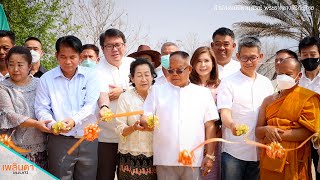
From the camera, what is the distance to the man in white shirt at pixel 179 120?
13.2 ft

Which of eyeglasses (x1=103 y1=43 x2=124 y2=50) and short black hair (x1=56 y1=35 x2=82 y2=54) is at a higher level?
eyeglasses (x1=103 y1=43 x2=124 y2=50)

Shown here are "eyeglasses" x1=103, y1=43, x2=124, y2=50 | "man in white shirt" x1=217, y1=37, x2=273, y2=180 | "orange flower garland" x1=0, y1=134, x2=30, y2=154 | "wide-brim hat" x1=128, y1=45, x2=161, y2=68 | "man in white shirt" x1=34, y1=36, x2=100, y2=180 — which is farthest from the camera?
"wide-brim hat" x1=128, y1=45, x2=161, y2=68

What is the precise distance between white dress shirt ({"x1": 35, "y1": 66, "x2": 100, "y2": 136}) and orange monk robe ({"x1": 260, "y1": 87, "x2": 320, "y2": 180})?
6.19 ft

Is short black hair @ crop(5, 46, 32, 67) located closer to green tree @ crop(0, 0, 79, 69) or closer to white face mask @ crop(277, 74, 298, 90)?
white face mask @ crop(277, 74, 298, 90)

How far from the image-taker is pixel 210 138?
13.6 ft

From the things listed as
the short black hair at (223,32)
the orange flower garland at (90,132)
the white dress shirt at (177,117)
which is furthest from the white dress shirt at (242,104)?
the orange flower garland at (90,132)

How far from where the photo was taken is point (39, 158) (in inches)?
165

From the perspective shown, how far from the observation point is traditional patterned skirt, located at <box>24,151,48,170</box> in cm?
414

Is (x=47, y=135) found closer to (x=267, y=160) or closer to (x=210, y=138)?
(x=210, y=138)

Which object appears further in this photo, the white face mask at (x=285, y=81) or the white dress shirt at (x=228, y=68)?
the white dress shirt at (x=228, y=68)

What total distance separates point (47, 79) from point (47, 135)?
0.60 metres

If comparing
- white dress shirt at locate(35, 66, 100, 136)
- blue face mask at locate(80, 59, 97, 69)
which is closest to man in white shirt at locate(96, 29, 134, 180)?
white dress shirt at locate(35, 66, 100, 136)

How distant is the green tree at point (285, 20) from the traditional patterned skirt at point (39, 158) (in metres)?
11.6

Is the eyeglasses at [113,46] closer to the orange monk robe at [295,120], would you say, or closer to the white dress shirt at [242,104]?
the white dress shirt at [242,104]
